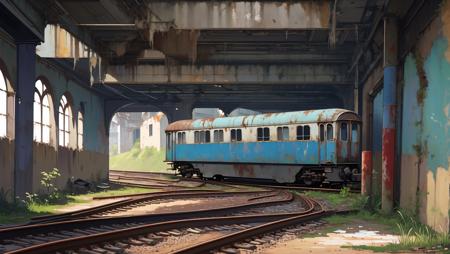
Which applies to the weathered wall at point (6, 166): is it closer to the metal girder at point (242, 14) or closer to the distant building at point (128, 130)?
the metal girder at point (242, 14)

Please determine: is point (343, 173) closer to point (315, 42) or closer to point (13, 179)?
point (315, 42)

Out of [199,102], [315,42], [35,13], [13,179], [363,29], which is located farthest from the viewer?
[199,102]

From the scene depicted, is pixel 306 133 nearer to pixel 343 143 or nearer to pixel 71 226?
pixel 343 143

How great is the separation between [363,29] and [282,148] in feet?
26.1

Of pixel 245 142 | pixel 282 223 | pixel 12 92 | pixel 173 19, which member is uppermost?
pixel 173 19

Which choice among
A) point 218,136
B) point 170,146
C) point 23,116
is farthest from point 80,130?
point 23,116

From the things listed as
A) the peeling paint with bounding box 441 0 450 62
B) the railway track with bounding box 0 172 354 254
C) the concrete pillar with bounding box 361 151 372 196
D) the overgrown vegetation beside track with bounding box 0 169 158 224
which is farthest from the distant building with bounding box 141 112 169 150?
the peeling paint with bounding box 441 0 450 62

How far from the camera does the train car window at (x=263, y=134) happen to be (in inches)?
953

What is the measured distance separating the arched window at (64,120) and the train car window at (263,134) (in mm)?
8644

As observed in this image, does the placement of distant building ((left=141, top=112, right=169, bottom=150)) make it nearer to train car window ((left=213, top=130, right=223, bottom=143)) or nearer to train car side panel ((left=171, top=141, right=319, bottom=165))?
train car side panel ((left=171, top=141, right=319, bottom=165))

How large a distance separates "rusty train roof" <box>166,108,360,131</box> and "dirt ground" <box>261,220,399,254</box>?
1021cm

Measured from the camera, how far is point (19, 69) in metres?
13.8

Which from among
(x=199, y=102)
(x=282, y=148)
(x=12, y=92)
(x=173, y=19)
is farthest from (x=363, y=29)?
(x=199, y=102)

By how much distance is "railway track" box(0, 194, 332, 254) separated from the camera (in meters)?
7.99
